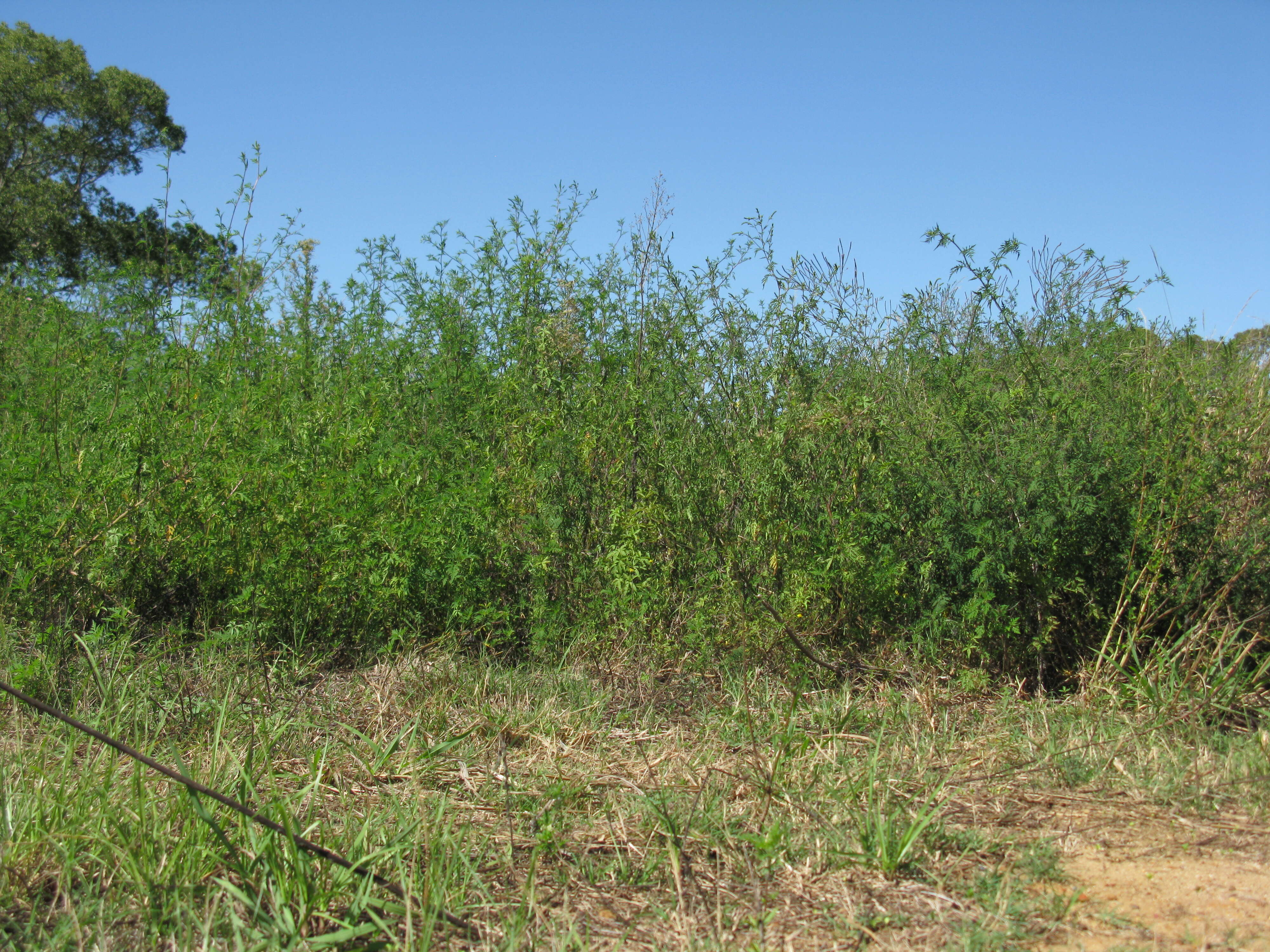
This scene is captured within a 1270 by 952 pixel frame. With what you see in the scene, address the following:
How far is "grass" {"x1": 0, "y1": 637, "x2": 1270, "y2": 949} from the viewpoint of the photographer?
6.97 feet

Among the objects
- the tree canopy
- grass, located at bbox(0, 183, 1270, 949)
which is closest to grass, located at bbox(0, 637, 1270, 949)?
grass, located at bbox(0, 183, 1270, 949)

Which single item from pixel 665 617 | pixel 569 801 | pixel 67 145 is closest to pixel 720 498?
pixel 665 617

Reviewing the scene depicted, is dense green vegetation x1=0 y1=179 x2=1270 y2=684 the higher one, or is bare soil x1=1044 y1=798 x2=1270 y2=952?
dense green vegetation x1=0 y1=179 x2=1270 y2=684

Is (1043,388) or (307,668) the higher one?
(1043,388)

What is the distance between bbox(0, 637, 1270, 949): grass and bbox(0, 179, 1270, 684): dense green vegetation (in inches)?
10.8

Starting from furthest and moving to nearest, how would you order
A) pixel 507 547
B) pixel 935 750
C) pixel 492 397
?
pixel 492 397, pixel 507 547, pixel 935 750

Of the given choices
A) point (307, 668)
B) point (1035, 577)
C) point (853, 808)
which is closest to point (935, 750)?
point (853, 808)

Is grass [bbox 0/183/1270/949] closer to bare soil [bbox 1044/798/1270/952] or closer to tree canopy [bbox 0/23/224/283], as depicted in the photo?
bare soil [bbox 1044/798/1270/952]

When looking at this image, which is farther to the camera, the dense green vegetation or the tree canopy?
the tree canopy

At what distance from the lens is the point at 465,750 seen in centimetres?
322

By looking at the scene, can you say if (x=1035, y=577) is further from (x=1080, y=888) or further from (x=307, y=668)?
(x=307, y=668)

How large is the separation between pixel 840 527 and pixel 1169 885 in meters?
1.86

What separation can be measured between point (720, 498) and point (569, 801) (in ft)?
5.59

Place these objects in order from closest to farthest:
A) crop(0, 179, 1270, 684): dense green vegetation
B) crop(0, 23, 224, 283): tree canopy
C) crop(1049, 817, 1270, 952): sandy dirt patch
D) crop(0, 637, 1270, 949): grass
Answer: crop(1049, 817, 1270, 952): sandy dirt patch → crop(0, 637, 1270, 949): grass → crop(0, 179, 1270, 684): dense green vegetation → crop(0, 23, 224, 283): tree canopy
